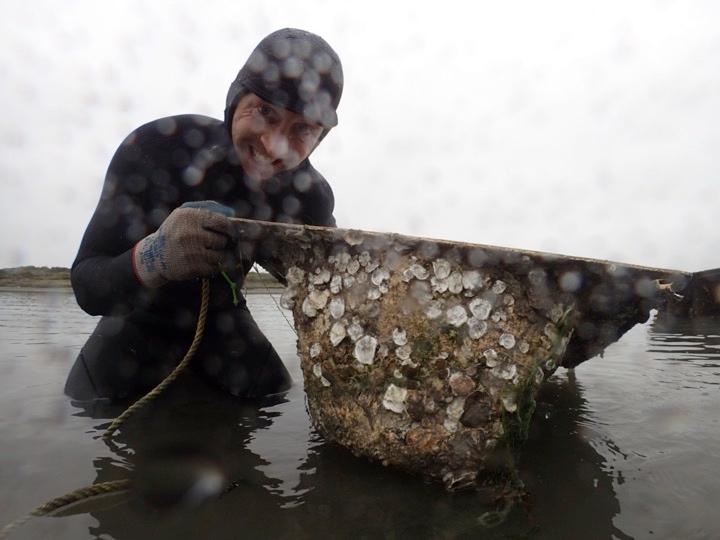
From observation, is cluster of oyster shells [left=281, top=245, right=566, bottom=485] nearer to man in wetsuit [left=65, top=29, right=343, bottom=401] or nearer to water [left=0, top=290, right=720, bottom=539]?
water [left=0, top=290, right=720, bottom=539]

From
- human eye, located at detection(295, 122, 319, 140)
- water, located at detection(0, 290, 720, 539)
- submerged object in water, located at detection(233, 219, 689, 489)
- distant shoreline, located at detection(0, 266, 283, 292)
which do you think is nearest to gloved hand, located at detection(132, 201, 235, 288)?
submerged object in water, located at detection(233, 219, 689, 489)

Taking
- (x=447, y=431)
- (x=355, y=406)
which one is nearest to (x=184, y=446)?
(x=355, y=406)

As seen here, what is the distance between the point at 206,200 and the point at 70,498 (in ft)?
5.83

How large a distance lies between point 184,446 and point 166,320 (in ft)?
4.11

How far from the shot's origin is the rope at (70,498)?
1.43m

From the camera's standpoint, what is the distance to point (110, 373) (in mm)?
3018

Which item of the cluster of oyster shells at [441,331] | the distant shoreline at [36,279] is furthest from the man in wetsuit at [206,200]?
the distant shoreline at [36,279]

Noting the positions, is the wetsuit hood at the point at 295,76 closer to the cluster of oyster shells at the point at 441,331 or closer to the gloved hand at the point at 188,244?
the gloved hand at the point at 188,244

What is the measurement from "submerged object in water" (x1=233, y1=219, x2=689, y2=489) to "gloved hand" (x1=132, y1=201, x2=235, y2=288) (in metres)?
0.45

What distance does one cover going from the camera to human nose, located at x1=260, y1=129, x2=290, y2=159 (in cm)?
286

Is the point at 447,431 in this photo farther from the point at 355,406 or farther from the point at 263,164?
the point at 263,164

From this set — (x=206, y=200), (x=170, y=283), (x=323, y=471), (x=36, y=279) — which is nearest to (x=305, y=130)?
(x=206, y=200)

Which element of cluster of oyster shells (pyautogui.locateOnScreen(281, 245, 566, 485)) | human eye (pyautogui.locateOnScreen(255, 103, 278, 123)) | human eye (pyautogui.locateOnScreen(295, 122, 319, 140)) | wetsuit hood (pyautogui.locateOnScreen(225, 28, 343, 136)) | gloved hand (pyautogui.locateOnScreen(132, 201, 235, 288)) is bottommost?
cluster of oyster shells (pyautogui.locateOnScreen(281, 245, 566, 485))

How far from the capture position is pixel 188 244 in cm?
208
